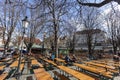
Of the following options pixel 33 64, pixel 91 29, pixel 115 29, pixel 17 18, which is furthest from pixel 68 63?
pixel 115 29

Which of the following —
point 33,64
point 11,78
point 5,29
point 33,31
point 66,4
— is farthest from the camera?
point 33,31

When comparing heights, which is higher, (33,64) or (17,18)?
(17,18)

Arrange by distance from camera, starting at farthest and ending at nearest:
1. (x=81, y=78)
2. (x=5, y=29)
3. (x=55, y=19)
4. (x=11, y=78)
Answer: (x=5, y=29)
(x=55, y=19)
(x=11, y=78)
(x=81, y=78)

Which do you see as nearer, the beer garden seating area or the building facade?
the beer garden seating area

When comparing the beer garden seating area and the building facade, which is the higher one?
the building facade

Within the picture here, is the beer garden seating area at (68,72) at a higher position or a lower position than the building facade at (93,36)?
lower

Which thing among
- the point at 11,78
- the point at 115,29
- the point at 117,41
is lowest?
the point at 11,78

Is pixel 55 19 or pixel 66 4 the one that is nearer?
pixel 66 4

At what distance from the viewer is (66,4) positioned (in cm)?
933

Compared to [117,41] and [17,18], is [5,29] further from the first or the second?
[117,41]

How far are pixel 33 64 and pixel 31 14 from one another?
58.0 feet

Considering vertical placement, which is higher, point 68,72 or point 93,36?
point 93,36

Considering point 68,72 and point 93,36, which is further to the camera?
point 93,36

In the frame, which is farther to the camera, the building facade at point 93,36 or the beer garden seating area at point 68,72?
the building facade at point 93,36
